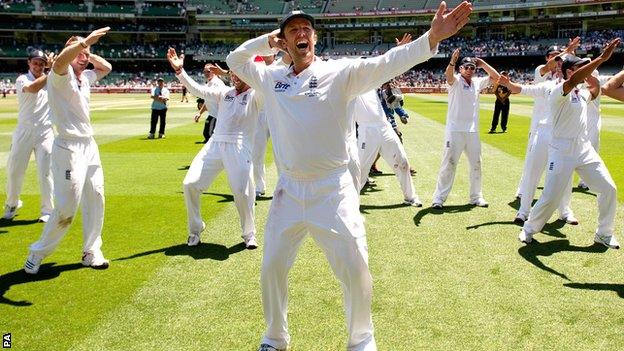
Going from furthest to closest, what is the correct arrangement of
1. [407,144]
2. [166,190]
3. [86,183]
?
[407,144] → [166,190] → [86,183]

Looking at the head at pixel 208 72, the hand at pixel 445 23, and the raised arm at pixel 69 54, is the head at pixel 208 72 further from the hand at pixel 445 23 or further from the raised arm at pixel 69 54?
the hand at pixel 445 23

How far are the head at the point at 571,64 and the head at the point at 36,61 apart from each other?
7020 millimetres

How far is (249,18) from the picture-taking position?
297 feet

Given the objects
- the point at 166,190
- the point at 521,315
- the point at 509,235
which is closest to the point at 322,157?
the point at 521,315

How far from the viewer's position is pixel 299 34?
426cm

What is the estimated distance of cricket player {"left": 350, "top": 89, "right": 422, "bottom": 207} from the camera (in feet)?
32.9

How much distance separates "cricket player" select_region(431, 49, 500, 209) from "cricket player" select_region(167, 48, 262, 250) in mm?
3917

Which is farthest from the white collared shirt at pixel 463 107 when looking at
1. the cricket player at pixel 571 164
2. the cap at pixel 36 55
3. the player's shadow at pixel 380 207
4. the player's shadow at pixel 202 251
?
the cap at pixel 36 55

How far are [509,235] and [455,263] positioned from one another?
171 cm

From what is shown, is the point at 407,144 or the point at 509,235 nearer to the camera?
the point at 509,235

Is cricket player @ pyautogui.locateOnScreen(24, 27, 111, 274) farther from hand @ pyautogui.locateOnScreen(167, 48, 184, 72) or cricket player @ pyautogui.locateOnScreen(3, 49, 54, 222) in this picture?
cricket player @ pyautogui.locateOnScreen(3, 49, 54, 222)

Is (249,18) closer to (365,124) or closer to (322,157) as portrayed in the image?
(365,124)

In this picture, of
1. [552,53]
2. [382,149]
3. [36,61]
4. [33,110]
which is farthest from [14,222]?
[552,53]

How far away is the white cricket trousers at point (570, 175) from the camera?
24.2 feet
